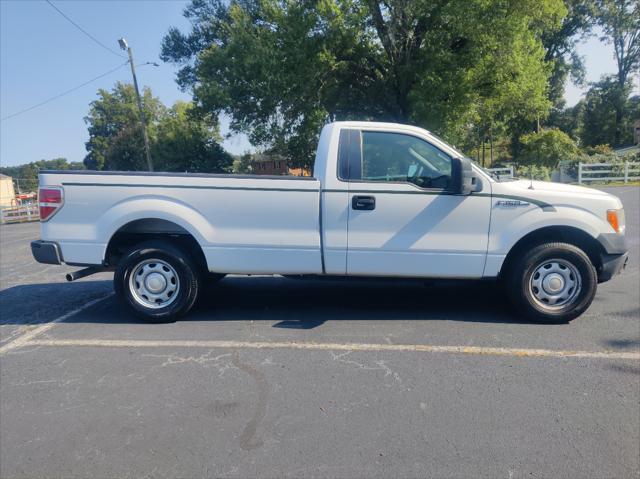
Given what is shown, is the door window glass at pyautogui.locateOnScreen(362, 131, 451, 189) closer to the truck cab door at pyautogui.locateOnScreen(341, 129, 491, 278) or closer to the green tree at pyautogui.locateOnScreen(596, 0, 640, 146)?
the truck cab door at pyautogui.locateOnScreen(341, 129, 491, 278)

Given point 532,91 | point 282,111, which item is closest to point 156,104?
point 282,111

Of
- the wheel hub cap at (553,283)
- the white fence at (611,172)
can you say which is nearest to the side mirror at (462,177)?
the wheel hub cap at (553,283)

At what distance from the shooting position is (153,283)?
16.2 feet

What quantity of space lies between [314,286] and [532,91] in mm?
19133

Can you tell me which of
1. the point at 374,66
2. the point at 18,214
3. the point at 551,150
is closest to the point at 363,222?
the point at 374,66

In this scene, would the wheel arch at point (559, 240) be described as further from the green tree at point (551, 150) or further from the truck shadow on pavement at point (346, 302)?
the green tree at point (551, 150)

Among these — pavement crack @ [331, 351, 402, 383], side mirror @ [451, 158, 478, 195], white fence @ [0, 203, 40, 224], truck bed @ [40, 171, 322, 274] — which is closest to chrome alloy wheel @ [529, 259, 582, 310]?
side mirror @ [451, 158, 478, 195]

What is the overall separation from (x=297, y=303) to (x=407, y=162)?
2165 millimetres

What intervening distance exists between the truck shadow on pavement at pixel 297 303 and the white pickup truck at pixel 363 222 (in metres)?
0.48

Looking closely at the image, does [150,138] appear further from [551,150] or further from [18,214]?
[551,150]

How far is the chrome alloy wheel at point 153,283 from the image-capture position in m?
4.95

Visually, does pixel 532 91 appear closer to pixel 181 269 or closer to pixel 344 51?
Answer: pixel 344 51

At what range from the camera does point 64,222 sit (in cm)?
484

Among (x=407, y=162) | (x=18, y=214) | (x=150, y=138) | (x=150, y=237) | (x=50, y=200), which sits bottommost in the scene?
(x=18, y=214)
